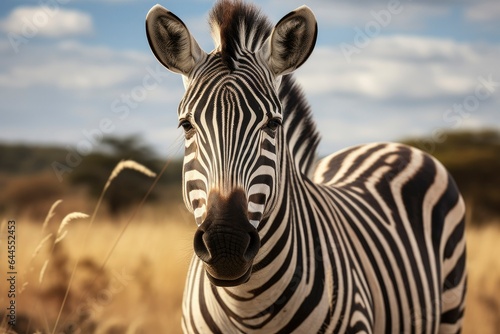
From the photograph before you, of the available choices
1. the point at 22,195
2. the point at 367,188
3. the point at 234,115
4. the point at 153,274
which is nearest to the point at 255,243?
the point at 234,115

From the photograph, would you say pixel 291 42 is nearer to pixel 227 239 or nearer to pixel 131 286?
pixel 227 239

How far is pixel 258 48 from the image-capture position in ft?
12.5

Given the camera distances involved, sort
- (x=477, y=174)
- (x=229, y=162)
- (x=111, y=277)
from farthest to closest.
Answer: (x=477, y=174), (x=111, y=277), (x=229, y=162)

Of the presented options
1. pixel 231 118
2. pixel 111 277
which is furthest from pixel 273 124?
pixel 111 277

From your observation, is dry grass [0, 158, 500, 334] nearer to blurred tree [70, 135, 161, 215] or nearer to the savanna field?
the savanna field

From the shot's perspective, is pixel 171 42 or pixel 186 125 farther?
pixel 171 42

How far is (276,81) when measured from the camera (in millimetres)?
3621

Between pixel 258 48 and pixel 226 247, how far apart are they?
4.45 feet

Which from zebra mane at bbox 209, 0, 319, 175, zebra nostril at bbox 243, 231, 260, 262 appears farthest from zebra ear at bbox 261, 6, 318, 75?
zebra nostril at bbox 243, 231, 260, 262

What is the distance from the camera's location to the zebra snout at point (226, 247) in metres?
2.92

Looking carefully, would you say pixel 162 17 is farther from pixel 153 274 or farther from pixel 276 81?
pixel 153 274

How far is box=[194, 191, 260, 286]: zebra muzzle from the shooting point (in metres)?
2.92

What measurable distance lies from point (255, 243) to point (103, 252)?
847 cm

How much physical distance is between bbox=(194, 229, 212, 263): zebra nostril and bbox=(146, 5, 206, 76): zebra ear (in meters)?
1.03
